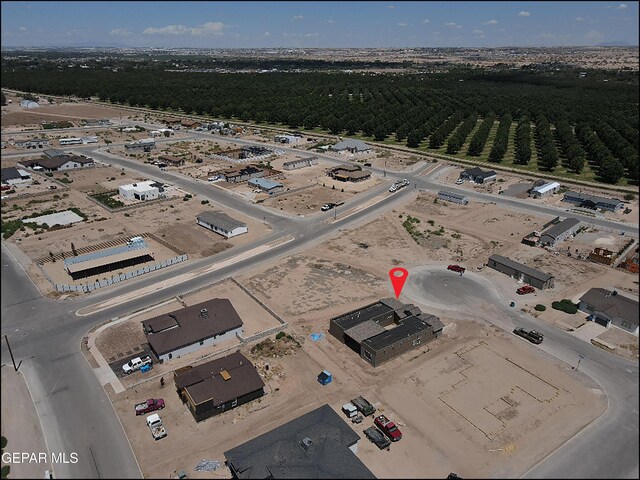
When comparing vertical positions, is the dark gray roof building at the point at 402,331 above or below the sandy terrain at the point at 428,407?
above

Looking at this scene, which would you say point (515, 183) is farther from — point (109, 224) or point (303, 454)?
point (303, 454)

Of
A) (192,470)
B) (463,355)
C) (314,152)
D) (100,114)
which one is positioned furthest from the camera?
(100,114)

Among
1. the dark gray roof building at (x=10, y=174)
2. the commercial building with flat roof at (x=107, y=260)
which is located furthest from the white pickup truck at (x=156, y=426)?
the dark gray roof building at (x=10, y=174)

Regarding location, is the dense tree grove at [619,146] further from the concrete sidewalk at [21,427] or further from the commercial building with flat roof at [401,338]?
the concrete sidewalk at [21,427]

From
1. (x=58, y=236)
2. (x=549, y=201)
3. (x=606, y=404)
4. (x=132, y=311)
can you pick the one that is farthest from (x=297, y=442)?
(x=549, y=201)

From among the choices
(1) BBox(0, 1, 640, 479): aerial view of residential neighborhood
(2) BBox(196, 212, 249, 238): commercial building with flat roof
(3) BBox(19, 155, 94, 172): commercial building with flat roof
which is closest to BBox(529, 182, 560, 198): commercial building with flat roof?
(1) BBox(0, 1, 640, 479): aerial view of residential neighborhood

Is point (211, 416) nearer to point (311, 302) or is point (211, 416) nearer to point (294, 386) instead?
point (294, 386)

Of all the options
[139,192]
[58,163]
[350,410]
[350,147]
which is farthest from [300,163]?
[350,410]
